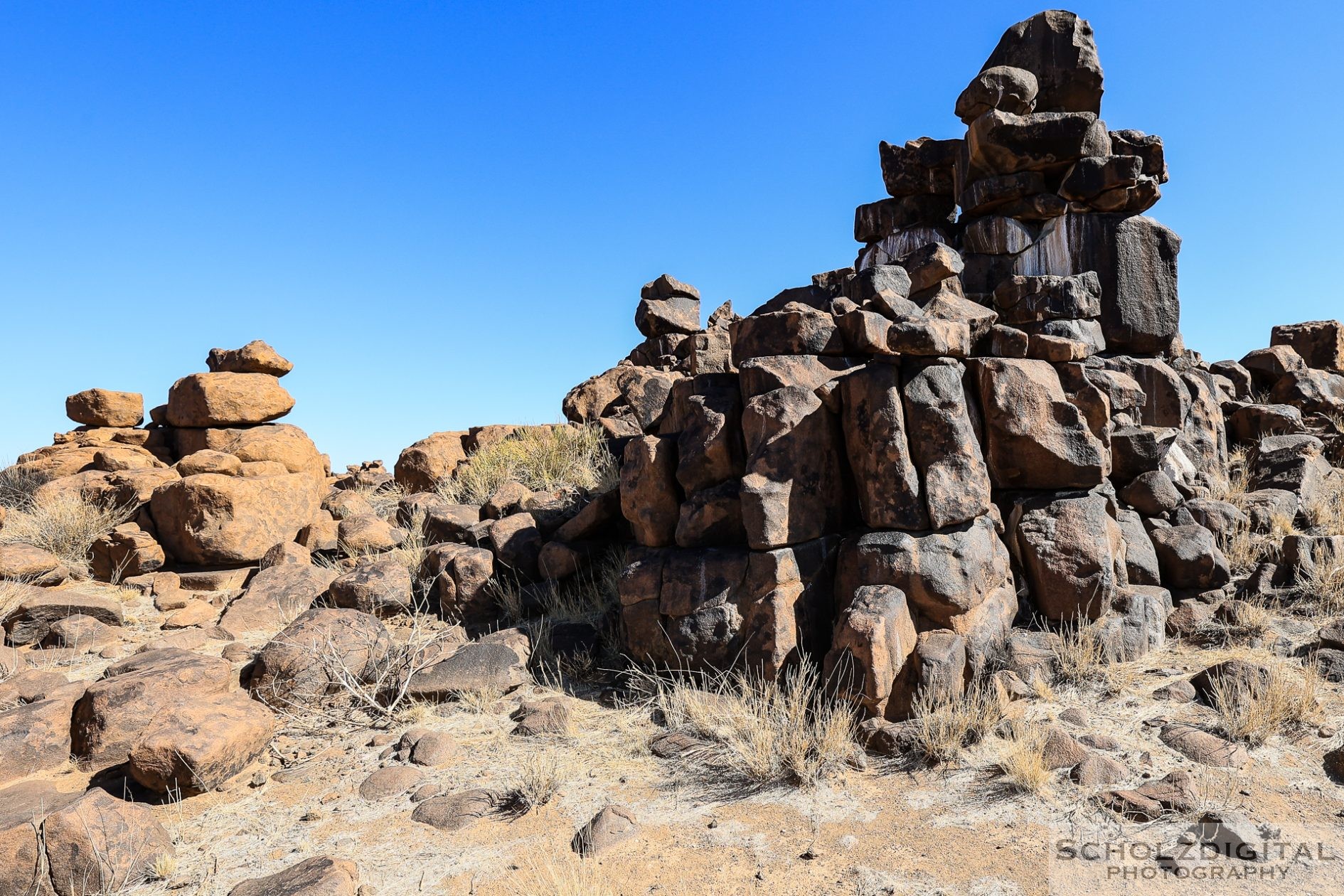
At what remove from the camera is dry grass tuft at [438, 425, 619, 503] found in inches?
409

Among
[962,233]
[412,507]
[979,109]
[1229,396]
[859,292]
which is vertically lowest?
[412,507]

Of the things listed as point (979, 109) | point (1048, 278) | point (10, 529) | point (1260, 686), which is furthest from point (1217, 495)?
point (10, 529)

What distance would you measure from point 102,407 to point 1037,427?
14174mm

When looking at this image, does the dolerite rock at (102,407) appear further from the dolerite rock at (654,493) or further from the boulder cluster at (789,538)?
the dolerite rock at (654,493)

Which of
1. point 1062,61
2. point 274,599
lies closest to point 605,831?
point 274,599

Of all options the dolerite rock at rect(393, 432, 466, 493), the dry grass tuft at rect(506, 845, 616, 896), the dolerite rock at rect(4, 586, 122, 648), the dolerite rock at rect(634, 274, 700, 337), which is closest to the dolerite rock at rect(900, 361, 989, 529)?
the dry grass tuft at rect(506, 845, 616, 896)

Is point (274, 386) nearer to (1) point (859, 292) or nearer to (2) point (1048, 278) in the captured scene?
(1) point (859, 292)

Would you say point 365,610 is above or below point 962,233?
below

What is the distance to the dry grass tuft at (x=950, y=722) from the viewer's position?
467 cm

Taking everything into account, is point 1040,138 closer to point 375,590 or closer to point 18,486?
point 375,590

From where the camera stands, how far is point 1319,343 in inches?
611

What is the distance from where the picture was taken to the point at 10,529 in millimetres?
9375

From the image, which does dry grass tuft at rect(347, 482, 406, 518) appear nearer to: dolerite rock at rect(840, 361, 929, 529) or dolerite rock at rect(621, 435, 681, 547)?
dolerite rock at rect(621, 435, 681, 547)

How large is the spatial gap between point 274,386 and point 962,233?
1055 centimetres
